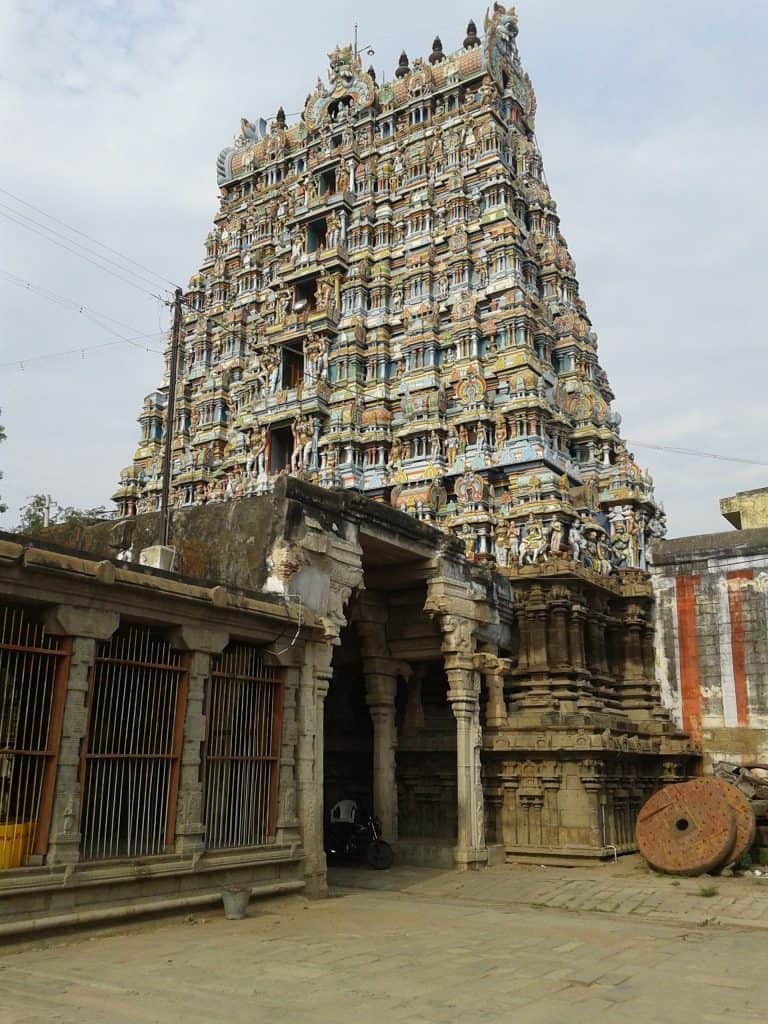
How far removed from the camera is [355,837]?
703 inches

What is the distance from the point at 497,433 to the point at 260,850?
23798 mm

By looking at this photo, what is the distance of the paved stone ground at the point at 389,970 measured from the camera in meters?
6.79

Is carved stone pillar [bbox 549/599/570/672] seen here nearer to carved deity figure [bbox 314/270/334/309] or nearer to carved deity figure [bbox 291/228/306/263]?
carved deity figure [bbox 314/270/334/309]

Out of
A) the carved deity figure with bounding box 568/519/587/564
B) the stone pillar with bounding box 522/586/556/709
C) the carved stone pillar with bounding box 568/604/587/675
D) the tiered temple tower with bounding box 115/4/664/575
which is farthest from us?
the tiered temple tower with bounding box 115/4/664/575

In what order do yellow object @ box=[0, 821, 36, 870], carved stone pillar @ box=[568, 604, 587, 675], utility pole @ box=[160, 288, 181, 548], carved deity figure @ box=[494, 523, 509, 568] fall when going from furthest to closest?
carved deity figure @ box=[494, 523, 509, 568]
carved stone pillar @ box=[568, 604, 587, 675]
utility pole @ box=[160, 288, 181, 548]
yellow object @ box=[0, 821, 36, 870]

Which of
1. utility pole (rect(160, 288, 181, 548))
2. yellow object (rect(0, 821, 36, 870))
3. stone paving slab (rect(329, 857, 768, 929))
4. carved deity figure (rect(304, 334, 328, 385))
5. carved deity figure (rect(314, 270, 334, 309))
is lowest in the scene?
stone paving slab (rect(329, 857, 768, 929))

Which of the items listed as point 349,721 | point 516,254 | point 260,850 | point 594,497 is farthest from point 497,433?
point 260,850

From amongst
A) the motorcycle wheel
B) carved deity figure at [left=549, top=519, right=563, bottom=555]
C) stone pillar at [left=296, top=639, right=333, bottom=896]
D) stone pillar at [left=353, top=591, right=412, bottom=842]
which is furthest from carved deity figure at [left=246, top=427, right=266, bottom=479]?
stone pillar at [left=296, top=639, right=333, bottom=896]

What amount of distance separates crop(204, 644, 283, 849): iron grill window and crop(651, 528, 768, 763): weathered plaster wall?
13324mm

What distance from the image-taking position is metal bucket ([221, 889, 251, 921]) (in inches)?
438

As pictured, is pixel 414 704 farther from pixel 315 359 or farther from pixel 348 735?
pixel 315 359

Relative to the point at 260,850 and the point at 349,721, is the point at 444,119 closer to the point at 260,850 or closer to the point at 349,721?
the point at 349,721

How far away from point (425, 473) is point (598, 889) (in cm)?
2166

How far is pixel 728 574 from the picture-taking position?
22562mm
